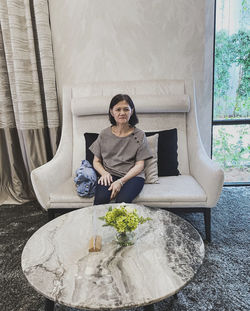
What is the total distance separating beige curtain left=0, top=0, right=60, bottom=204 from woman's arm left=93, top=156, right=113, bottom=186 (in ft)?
2.48

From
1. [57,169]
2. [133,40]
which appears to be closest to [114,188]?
[57,169]

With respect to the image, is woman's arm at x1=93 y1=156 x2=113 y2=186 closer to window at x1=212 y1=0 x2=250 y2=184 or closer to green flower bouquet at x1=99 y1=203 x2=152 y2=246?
green flower bouquet at x1=99 y1=203 x2=152 y2=246

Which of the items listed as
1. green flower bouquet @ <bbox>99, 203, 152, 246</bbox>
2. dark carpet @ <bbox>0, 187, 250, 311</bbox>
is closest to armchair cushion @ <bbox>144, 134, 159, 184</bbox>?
dark carpet @ <bbox>0, 187, 250, 311</bbox>

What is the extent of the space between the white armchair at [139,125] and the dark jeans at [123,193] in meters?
0.12

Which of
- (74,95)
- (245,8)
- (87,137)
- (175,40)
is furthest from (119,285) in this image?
(245,8)

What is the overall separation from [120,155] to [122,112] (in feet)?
0.97

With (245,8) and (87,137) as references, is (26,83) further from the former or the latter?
(245,8)

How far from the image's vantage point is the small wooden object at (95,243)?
112 centimetres

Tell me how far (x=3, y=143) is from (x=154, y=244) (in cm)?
201

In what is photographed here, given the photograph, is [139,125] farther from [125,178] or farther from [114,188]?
[114,188]

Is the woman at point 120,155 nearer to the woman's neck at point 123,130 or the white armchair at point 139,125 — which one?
the woman's neck at point 123,130

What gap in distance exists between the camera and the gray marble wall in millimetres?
2328

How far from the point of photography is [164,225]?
1.30 meters

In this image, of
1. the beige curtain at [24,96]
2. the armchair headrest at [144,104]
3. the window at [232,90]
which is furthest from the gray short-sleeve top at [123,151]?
the window at [232,90]
